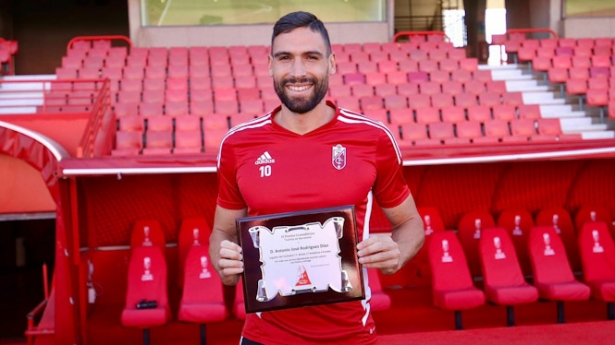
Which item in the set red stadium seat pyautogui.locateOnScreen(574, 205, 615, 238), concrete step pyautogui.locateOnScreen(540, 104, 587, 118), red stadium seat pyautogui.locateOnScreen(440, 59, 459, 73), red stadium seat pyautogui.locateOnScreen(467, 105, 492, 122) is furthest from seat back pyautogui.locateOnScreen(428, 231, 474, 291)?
red stadium seat pyautogui.locateOnScreen(440, 59, 459, 73)

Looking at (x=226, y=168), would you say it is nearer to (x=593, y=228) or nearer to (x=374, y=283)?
(x=374, y=283)

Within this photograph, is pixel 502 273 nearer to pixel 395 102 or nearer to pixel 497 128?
pixel 497 128

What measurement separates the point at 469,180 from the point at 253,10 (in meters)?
8.56

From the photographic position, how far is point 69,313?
5285mm

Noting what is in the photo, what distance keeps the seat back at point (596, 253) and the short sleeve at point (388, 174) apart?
14.3 ft

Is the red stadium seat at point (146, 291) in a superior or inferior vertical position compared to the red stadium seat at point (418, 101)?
inferior

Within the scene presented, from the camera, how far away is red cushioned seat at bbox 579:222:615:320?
20.0ft

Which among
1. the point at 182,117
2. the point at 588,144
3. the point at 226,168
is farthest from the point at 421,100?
the point at 226,168

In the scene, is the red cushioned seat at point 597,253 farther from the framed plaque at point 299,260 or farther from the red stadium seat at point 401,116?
the framed plaque at point 299,260

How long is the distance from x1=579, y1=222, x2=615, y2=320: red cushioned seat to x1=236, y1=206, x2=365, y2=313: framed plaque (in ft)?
15.0

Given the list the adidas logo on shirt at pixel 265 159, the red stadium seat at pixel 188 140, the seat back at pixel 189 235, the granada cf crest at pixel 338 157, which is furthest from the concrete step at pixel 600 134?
the adidas logo on shirt at pixel 265 159

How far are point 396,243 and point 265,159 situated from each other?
52 centimetres

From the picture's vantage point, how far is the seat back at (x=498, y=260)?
5.87 m

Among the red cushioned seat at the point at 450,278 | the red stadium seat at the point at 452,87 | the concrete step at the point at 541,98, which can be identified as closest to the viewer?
the red cushioned seat at the point at 450,278
